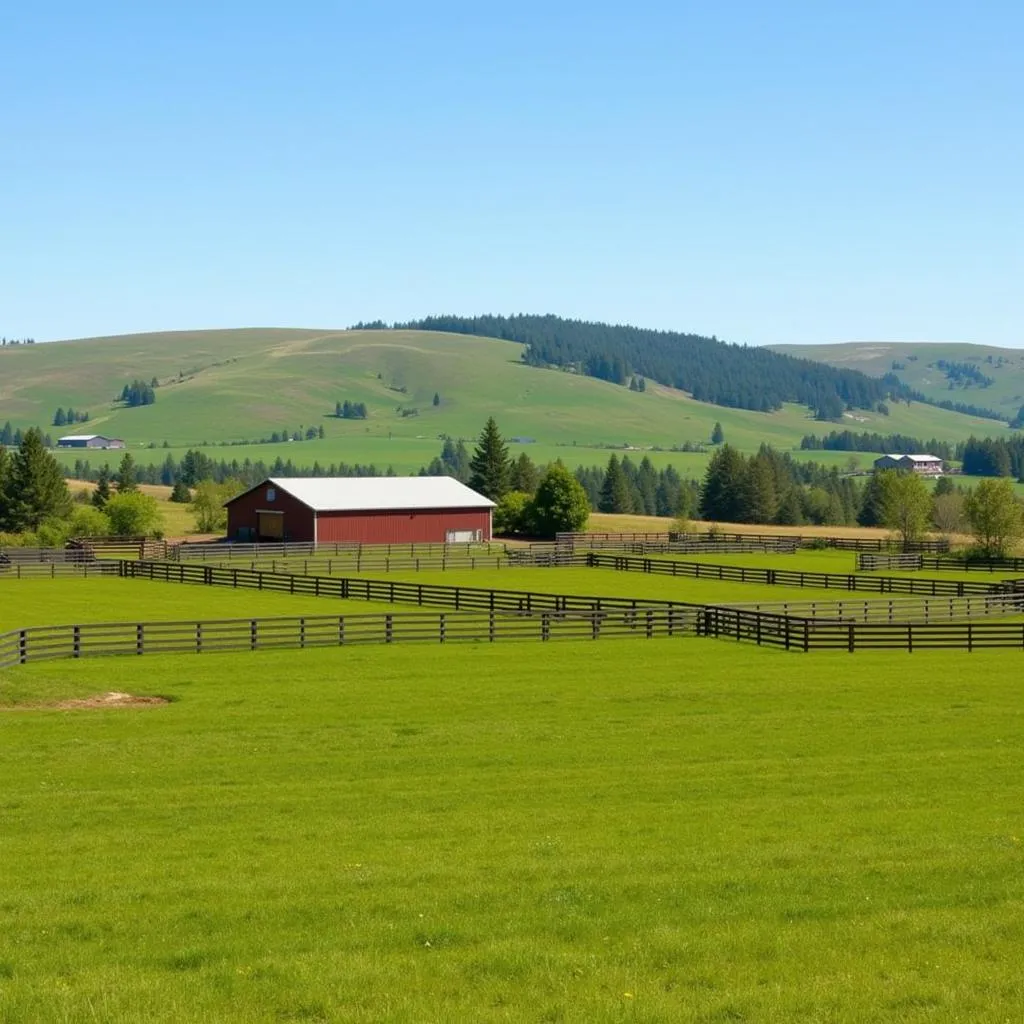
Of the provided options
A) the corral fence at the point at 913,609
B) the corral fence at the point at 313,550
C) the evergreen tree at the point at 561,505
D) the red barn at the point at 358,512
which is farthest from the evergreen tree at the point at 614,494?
the corral fence at the point at 913,609

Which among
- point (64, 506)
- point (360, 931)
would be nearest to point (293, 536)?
point (64, 506)

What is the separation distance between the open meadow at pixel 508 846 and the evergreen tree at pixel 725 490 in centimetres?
11040

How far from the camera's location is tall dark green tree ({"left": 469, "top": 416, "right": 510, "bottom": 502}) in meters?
117

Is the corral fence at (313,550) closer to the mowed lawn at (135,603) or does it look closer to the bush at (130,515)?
the bush at (130,515)

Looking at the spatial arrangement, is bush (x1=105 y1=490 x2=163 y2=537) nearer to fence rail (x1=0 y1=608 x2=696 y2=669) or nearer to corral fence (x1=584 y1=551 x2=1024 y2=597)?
corral fence (x1=584 y1=551 x2=1024 y2=597)

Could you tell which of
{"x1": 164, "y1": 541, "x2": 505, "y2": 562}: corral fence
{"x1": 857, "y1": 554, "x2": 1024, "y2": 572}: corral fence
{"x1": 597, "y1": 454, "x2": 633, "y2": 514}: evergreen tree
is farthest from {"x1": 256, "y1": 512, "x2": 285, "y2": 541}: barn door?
{"x1": 597, "y1": 454, "x2": 633, "y2": 514}: evergreen tree

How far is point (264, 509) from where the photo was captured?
95.8 m

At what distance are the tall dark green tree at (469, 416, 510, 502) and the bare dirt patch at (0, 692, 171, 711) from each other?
85.6 metres

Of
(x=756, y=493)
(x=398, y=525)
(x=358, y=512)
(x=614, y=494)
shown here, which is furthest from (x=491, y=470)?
(x=614, y=494)

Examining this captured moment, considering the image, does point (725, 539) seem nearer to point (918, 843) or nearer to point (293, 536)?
point (293, 536)

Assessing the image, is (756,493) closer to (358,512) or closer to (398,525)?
(398,525)

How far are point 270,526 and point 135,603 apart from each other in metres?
39.5

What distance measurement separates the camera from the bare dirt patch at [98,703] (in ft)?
96.7

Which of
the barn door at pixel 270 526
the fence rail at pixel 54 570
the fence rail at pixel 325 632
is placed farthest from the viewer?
the barn door at pixel 270 526
